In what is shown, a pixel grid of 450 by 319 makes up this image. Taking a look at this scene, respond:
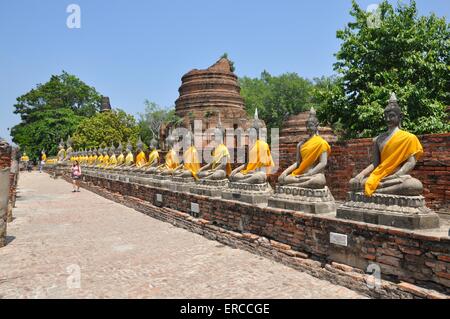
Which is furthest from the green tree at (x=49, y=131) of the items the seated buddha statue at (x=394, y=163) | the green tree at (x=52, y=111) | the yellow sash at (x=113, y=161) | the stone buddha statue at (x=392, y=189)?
the seated buddha statue at (x=394, y=163)

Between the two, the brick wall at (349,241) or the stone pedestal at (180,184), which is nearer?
the brick wall at (349,241)

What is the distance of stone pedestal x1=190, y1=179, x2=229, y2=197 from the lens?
8.41 meters

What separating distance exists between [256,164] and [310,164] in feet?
4.74

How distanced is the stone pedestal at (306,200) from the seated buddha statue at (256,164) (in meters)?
0.99

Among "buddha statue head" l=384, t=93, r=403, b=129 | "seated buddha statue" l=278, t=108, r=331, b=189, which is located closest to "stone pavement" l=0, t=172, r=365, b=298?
"seated buddha statue" l=278, t=108, r=331, b=189

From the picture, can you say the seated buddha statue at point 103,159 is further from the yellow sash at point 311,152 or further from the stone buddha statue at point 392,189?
the stone buddha statue at point 392,189

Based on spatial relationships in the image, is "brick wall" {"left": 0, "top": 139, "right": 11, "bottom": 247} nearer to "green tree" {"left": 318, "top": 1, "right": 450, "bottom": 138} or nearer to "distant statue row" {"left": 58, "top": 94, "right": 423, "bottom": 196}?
"distant statue row" {"left": 58, "top": 94, "right": 423, "bottom": 196}

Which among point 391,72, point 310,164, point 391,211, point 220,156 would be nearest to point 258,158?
point 310,164

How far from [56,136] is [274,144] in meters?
41.9

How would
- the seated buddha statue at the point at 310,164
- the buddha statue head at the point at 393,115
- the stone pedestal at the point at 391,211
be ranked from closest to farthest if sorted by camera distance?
the stone pedestal at the point at 391,211, the buddha statue head at the point at 393,115, the seated buddha statue at the point at 310,164

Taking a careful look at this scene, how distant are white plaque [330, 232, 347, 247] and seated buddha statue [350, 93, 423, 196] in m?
0.64

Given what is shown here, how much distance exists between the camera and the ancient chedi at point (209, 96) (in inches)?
1305
